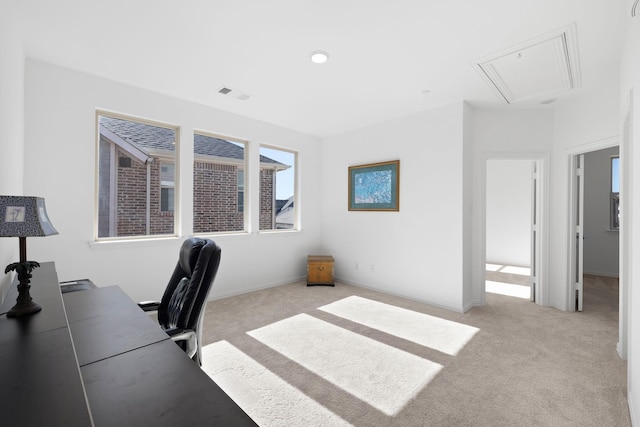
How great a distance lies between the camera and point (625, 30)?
2.27m

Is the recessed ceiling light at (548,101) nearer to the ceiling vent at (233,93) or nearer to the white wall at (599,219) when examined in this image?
the white wall at (599,219)

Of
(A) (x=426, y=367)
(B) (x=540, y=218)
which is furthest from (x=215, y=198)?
(B) (x=540, y=218)

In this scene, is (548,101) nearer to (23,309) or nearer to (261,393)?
(261,393)

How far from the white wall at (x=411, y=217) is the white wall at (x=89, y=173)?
1.66 m

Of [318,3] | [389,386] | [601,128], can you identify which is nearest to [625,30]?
[601,128]

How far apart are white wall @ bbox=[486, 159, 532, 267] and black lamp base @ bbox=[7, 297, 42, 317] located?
761cm

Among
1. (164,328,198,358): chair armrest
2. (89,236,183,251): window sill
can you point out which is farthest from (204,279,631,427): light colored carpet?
(89,236,183,251): window sill

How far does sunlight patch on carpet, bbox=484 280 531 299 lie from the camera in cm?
445

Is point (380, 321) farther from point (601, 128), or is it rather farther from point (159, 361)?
point (601, 128)

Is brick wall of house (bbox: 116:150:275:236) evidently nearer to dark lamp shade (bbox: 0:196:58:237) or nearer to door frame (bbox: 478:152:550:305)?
dark lamp shade (bbox: 0:196:58:237)

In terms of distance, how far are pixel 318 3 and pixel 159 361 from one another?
2.27 metres

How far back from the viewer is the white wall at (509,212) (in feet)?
21.3

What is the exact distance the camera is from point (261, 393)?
2.08m

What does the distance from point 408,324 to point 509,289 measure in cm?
252
